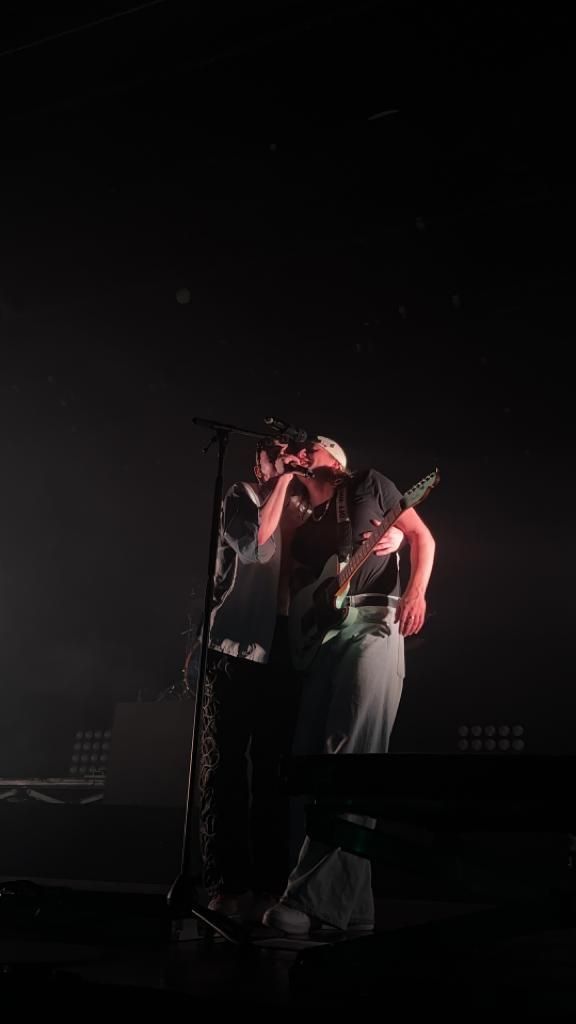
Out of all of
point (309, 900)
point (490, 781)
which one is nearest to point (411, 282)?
point (309, 900)

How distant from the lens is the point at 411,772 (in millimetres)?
1323

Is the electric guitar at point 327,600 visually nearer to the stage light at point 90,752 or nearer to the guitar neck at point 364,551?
the guitar neck at point 364,551

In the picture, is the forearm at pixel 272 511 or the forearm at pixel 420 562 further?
the forearm at pixel 272 511

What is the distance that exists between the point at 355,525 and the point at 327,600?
270 millimetres

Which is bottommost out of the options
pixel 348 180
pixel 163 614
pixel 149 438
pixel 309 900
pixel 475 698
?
pixel 309 900

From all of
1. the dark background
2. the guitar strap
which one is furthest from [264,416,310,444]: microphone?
the dark background

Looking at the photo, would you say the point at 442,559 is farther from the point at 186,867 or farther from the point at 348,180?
the point at 186,867

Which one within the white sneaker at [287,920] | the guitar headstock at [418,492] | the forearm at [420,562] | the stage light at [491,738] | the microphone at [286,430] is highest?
the microphone at [286,430]

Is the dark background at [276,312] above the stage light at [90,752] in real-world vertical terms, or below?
above

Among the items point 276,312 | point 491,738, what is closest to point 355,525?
point 491,738

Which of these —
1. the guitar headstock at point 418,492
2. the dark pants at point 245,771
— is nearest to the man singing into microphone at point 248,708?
the dark pants at point 245,771

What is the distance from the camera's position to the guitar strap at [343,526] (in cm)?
269

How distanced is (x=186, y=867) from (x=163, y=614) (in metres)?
2.94

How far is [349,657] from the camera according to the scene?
234 centimetres
